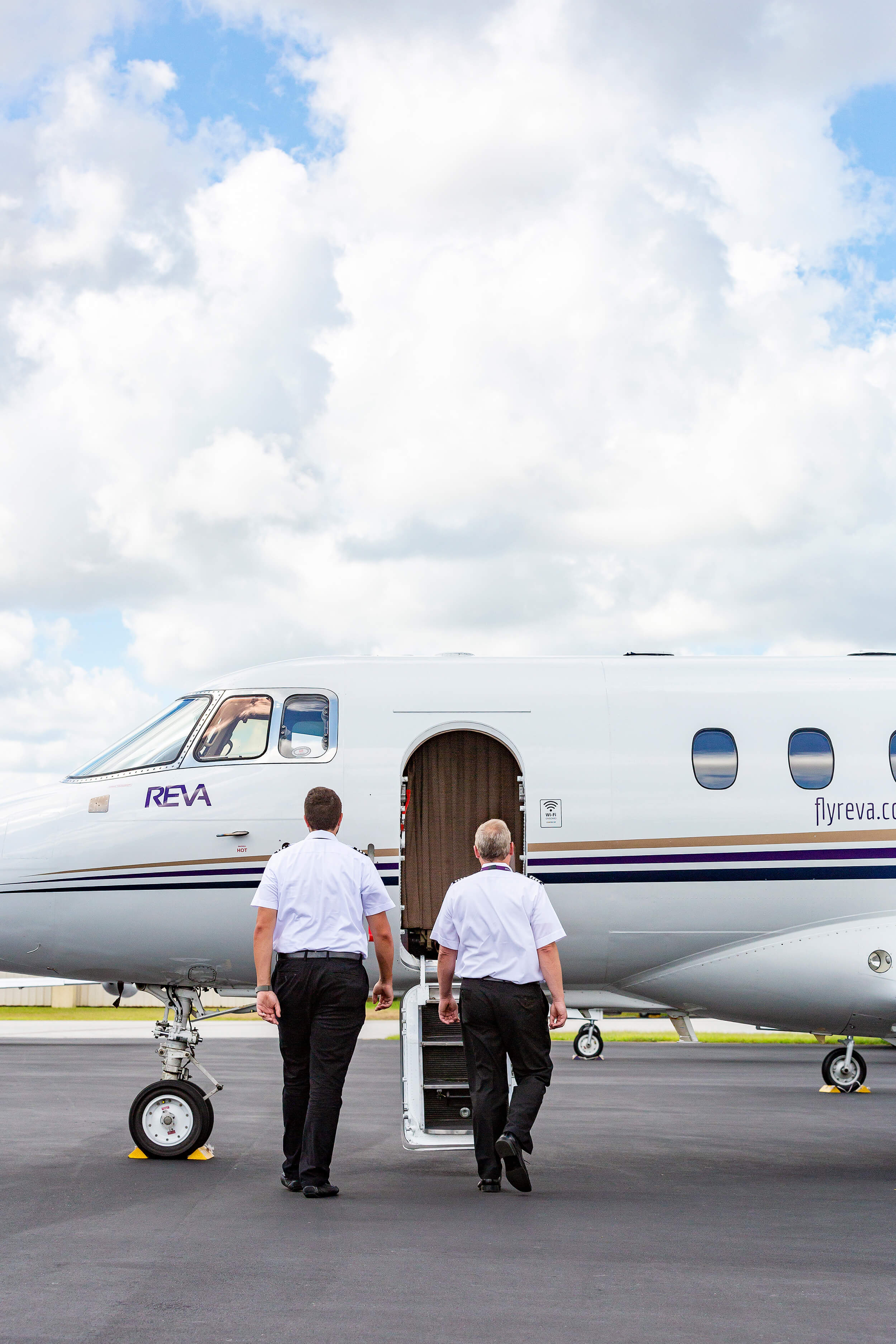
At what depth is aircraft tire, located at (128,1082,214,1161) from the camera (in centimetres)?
969

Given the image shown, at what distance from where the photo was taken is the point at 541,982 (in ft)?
27.9

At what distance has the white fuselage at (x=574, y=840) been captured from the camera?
9695mm

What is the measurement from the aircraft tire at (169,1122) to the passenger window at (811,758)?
510cm

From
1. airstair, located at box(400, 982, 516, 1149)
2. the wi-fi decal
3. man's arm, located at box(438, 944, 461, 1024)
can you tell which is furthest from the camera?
the wi-fi decal

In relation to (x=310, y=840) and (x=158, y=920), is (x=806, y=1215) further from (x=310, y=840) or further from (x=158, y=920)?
(x=158, y=920)

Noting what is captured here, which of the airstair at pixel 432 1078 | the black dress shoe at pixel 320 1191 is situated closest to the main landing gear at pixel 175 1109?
the airstair at pixel 432 1078

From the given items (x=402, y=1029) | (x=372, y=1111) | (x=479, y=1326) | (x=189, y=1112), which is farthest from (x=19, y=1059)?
(x=479, y=1326)

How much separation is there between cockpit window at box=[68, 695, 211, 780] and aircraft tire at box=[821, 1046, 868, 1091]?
12036mm

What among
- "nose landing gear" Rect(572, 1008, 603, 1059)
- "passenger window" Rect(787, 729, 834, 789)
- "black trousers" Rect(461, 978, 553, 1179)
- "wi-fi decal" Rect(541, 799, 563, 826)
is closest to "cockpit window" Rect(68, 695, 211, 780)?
"wi-fi decal" Rect(541, 799, 563, 826)

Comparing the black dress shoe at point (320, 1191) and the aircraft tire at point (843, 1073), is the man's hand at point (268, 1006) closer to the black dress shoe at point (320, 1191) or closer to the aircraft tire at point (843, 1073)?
the black dress shoe at point (320, 1191)

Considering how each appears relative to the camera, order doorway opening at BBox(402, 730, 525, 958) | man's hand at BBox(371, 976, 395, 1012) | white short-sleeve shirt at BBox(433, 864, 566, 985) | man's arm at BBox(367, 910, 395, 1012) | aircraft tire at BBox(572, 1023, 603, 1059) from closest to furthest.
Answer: man's arm at BBox(367, 910, 395, 1012), white short-sleeve shirt at BBox(433, 864, 566, 985), man's hand at BBox(371, 976, 395, 1012), doorway opening at BBox(402, 730, 525, 958), aircraft tire at BBox(572, 1023, 603, 1059)

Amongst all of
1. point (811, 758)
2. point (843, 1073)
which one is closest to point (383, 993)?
point (811, 758)

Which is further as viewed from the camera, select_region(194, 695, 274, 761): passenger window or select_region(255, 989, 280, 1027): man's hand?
select_region(194, 695, 274, 761): passenger window

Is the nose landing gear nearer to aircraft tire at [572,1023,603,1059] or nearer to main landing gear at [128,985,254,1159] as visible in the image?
aircraft tire at [572,1023,603,1059]
